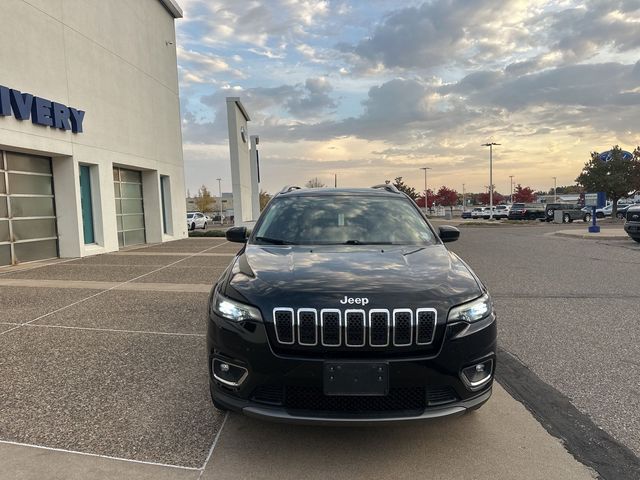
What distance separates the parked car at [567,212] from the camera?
41469mm

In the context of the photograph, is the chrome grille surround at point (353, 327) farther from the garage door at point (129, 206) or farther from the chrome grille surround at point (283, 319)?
the garage door at point (129, 206)

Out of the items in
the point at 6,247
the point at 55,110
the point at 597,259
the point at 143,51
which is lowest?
the point at 597,259

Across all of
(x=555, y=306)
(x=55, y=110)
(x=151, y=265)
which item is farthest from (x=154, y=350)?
(x=55, y=110)

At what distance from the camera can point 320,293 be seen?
272 cm

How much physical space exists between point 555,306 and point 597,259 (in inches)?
277

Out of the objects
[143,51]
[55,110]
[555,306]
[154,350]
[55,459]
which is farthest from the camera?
[143,51]

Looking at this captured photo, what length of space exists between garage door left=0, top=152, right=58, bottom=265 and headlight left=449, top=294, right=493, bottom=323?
12.6 meters

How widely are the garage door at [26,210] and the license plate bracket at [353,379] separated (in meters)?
12.2

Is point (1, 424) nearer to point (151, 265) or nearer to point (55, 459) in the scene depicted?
point (55, 459)

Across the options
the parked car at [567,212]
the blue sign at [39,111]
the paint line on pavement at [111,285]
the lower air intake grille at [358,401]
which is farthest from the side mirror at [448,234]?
the parked car at [567,212]

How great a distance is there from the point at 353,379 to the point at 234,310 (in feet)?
2.70

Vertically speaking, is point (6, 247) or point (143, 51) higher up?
point (143, 51)

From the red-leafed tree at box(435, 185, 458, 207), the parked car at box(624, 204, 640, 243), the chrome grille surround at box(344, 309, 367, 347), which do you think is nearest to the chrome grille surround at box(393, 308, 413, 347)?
the chrome grille surround at box(344, 309, 367, 347)

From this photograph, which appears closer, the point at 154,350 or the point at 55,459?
the point at 55,459
